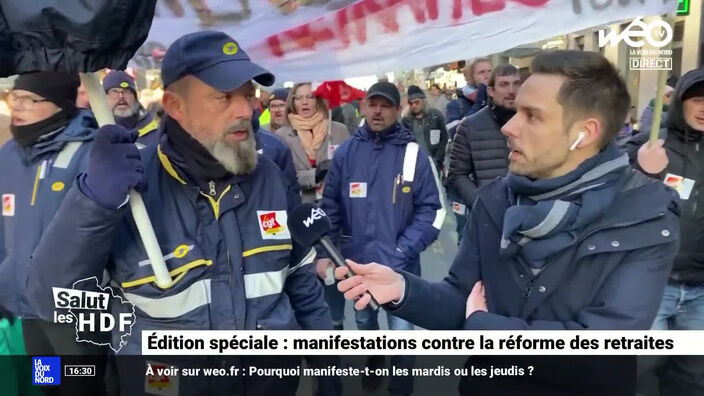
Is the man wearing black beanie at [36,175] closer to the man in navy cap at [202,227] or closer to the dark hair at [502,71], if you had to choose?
the man in navy cap at [202,227]

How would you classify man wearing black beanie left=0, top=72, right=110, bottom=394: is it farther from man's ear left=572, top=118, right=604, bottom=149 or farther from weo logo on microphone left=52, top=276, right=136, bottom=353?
man's ear left=572, top=118, right=604, bottom=149

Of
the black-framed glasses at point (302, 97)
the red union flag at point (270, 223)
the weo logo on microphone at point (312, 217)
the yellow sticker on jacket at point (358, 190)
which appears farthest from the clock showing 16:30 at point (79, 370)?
the black-framed glasses at point (302, 97)

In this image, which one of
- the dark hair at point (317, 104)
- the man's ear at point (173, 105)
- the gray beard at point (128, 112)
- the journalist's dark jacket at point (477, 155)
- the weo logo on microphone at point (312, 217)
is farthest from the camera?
the dark hair at point (317, 104)

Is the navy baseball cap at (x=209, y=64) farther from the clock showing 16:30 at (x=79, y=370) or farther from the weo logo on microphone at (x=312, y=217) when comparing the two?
the clock showing 16:30 at (x=79, y=370)

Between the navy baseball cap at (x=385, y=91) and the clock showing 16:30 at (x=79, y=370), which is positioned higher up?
the navy baseball cap at (x=385, y=91)

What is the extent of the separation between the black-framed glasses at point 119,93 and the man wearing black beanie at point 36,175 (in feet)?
1.37

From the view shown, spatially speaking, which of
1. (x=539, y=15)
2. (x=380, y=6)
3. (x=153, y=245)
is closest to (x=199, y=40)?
(x=153, y=245)

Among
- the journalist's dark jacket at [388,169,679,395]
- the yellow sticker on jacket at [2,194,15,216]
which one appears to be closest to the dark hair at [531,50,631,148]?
the journalist's dark jacket at [388,169,679,395]

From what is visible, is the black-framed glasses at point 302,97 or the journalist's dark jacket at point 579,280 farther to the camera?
the black-framed glasses at point 302,97

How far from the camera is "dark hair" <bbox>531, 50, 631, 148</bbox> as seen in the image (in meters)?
1.38

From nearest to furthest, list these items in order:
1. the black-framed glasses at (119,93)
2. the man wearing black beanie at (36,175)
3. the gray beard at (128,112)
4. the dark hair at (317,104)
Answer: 1. the man wearing black beanie at (36,175)
2. the black-framed glasses at (119,93)
3. the gray beard at (128,112)
4. the dark hair at (317,104)

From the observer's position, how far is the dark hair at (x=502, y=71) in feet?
7.28

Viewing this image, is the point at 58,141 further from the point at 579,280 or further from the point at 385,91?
the point at 579,280

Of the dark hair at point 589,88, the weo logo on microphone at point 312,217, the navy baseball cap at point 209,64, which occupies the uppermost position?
the navy baseball cap at point 209,64
